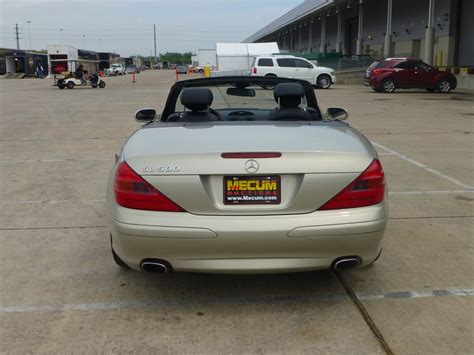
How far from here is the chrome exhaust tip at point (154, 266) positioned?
3281 mm

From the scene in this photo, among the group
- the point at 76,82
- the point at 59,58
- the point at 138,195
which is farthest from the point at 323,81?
the point at 59,58

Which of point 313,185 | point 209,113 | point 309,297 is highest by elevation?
point 209,113

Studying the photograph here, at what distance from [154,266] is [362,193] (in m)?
1.36

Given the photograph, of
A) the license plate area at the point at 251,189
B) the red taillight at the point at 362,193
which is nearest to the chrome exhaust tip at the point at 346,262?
the red taillight at the point at 362,193

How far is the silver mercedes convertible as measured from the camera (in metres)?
3.15

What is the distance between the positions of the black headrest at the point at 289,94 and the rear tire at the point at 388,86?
2358cm

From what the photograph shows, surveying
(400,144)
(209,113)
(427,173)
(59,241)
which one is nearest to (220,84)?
(209,113)

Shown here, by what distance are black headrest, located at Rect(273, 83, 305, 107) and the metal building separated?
94.6 ft

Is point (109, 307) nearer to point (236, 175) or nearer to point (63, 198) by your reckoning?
point (236, 175)

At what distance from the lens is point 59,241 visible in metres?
4.91

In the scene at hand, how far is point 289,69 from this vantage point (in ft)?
97.8

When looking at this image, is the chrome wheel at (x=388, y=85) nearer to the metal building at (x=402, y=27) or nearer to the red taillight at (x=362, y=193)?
the metal building at (x=402, y=27)

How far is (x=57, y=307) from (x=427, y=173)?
577 cm

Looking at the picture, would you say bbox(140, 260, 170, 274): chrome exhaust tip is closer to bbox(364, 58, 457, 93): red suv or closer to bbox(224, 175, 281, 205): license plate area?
bbox(224, 175, 281, 205): license plate area
